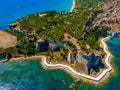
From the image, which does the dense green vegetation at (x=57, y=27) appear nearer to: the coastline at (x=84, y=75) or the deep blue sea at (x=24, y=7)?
the coastline at (x=84, y=75)

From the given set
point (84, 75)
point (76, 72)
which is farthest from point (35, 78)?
point (84, 75)

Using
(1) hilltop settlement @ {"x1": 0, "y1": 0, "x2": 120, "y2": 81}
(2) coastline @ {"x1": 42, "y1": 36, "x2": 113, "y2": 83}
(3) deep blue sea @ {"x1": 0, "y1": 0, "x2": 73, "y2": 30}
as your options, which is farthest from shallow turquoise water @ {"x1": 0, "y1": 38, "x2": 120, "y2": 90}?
(3) deep blue sea @ {"x1": 0, "y1": 0, "x2": 73, "y2": 30}

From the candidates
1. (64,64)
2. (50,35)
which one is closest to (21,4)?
(50,35)

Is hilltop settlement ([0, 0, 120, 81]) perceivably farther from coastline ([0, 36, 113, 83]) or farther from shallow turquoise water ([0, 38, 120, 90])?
shallow turquoise water ([0, 38, 120, 90])

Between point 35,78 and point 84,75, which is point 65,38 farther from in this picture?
point 35,78

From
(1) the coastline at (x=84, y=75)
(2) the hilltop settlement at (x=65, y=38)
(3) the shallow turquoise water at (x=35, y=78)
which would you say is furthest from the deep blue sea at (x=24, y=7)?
(1) the coastline at (x=84, y=75)

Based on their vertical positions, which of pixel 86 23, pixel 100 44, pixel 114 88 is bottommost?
pixel 114 88

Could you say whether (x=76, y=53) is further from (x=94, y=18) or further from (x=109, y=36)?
(x=94, y=18)
